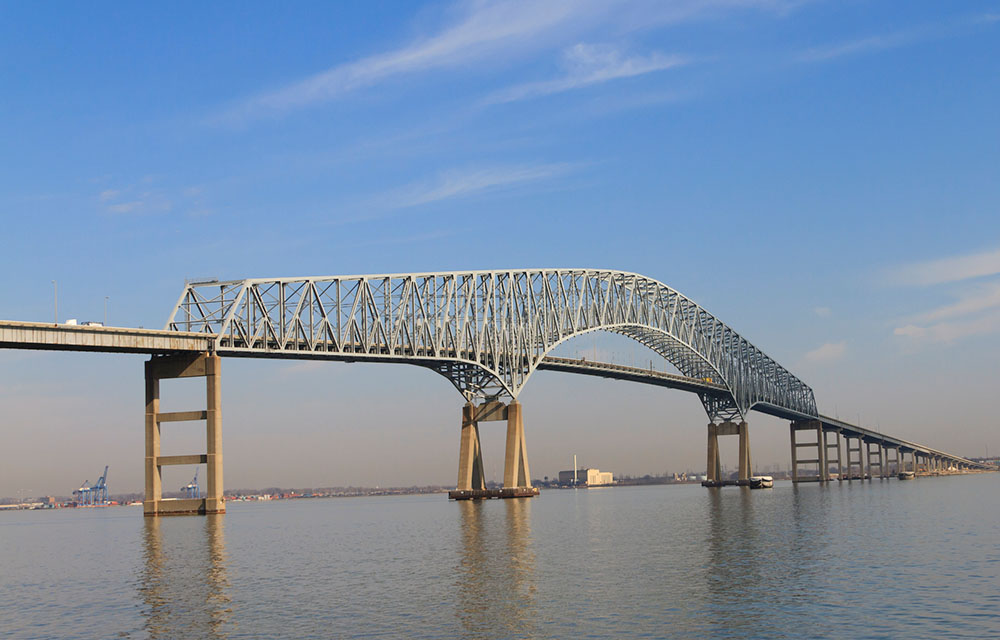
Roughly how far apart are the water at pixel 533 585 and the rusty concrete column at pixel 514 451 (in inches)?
2237

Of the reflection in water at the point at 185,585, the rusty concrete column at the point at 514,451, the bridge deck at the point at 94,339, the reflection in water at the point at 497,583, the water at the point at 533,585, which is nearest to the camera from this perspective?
the water at the point at 533,585

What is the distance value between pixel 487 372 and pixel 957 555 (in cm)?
8472

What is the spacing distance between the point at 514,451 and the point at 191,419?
47105 mm

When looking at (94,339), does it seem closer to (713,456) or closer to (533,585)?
(533,585)

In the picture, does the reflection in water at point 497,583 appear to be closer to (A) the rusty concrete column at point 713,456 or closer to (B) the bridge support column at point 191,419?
(B) the bridge support column at point 191,419

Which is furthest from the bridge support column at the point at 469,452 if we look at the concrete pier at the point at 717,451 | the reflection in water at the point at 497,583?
the concrete pier at the point at 717,451

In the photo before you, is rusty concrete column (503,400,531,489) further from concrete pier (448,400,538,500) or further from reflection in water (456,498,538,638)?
reflection in water (456,498,538,638)

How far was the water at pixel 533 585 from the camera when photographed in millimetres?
29891

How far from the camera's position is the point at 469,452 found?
126812mm

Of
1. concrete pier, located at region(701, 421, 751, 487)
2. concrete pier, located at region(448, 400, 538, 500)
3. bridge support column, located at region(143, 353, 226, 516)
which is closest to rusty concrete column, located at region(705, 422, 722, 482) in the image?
concrete pier, located at region(701, 421, 751, 487)

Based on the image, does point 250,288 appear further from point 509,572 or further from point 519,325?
point 509,572

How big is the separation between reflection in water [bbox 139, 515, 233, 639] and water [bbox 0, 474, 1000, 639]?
0.42 ft

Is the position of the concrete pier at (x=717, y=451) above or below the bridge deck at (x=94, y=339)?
below

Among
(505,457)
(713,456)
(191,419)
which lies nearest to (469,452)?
(505,457)
